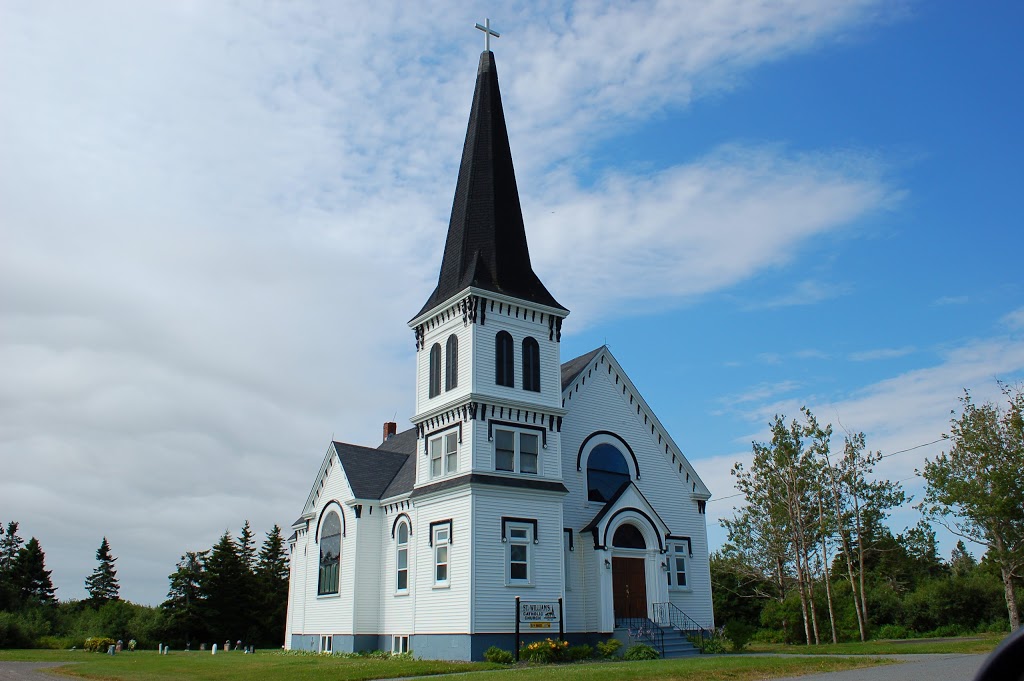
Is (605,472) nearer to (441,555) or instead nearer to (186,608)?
Answer: (441,555)

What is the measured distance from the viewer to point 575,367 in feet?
112

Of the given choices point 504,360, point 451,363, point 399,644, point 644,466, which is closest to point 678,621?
point 644,466

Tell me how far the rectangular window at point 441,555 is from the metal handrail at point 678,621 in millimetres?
7797

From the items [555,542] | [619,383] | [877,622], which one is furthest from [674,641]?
[877,622]

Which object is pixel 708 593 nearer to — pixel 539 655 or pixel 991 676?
pixel 539 655

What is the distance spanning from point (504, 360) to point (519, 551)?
6.62 meters

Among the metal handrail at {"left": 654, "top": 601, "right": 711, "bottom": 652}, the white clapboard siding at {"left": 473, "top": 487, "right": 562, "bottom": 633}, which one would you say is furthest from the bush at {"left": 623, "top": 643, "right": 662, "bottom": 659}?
the white clapboard siding at {"left": 473, "top": 487, "right": 562, "bottom": 633}

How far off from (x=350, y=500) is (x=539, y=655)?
1168 cm

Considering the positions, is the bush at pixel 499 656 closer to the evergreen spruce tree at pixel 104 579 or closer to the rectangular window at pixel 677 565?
the rectangular window at pixel 677 565

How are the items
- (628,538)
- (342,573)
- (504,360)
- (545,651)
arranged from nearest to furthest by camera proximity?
(545,651) → (504,360) → (628,538) → (342,573)

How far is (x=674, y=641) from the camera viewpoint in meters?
28.4

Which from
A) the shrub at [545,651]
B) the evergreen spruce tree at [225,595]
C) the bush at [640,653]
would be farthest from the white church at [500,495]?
the evergreen spruce tree at [225,595]

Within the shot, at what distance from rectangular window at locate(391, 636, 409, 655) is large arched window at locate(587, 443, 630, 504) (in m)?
8.51

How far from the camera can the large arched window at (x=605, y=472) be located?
31653 mm
